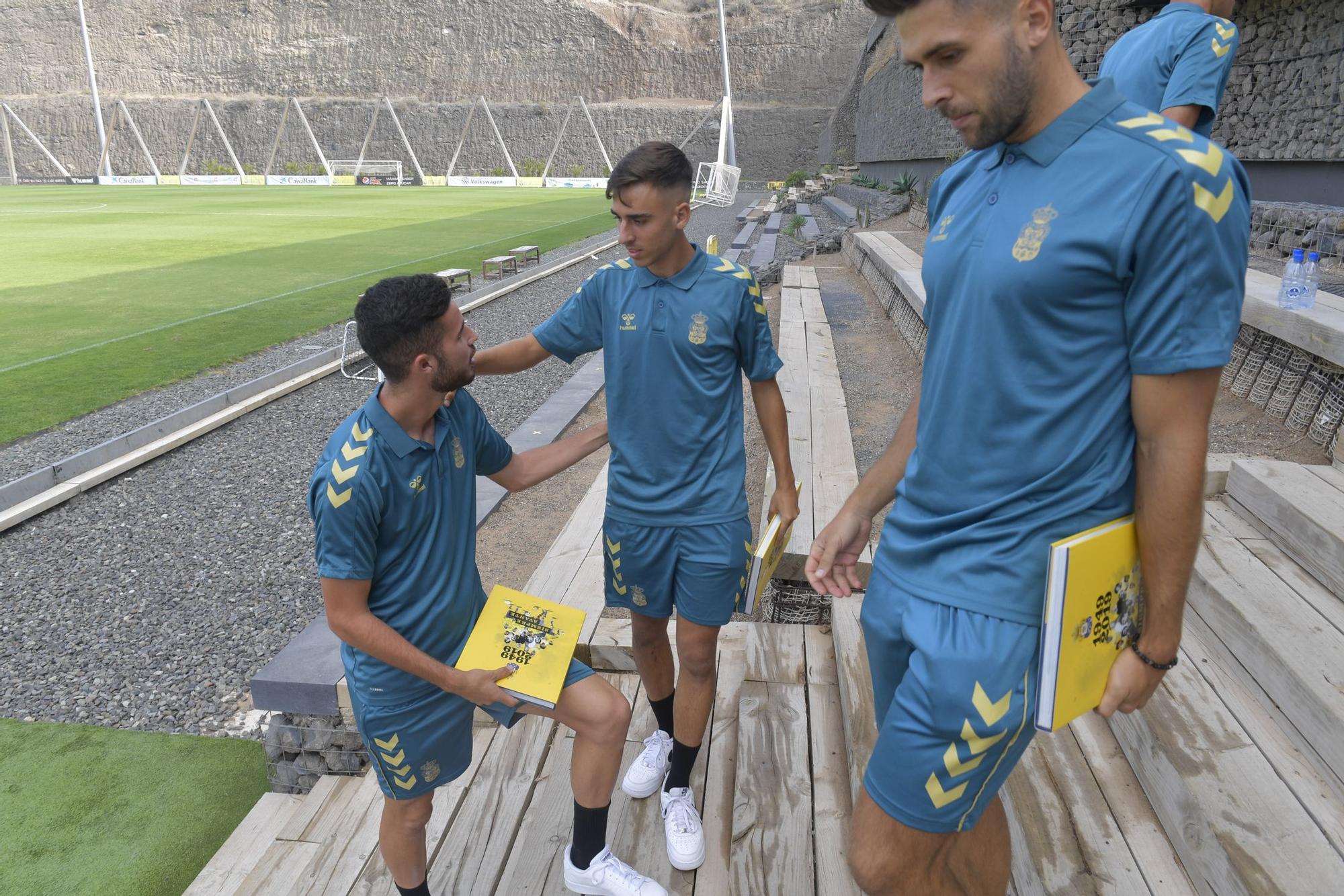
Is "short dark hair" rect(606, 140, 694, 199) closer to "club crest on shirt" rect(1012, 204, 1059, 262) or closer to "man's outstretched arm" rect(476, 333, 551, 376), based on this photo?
"man's outstretched arm" rect(476, 333, 551, 376)

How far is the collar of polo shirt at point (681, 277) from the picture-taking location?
2.46m

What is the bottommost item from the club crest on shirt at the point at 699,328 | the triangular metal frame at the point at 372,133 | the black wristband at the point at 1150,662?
the triangular metal frame at the point at 372,133

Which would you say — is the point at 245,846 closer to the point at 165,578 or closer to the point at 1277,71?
the point at 165,578

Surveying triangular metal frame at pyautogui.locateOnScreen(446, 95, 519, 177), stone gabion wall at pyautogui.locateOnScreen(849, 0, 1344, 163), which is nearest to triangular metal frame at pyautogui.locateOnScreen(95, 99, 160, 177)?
triangular metal frame at pyautogui.locateOnScreen(446, 95, 519, 177)

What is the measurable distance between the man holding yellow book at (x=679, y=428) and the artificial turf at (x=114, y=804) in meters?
1.42

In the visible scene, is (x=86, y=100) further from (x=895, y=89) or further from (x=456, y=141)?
(x=895, y=89)

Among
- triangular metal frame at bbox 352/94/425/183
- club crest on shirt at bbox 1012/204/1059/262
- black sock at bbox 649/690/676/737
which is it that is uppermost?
club crest on shirt at bbox 1012/204/1059/262

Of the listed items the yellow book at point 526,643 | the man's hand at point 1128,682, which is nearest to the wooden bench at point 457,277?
the yellow book at point 526,643

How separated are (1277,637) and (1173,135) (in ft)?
4.82

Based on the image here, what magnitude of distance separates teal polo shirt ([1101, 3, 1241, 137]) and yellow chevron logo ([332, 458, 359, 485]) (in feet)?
6.50

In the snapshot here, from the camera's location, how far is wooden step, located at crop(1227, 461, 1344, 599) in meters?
2.47

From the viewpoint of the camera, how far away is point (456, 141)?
5556 cm

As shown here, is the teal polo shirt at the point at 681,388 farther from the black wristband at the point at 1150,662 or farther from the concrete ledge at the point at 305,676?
the black wristband at the point at 1150,662

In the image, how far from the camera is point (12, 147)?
184 ft
